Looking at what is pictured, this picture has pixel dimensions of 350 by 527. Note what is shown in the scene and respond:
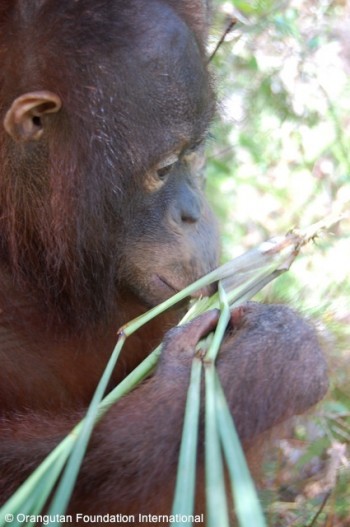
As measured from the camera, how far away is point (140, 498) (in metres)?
1.84

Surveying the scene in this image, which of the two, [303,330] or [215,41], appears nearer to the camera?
[303,330]

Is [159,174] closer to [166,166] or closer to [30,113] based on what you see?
[166,166]

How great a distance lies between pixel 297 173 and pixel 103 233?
2.94 meters

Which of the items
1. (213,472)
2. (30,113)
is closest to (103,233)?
(30,113)

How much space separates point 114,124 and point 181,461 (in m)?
1.06

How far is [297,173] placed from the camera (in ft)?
16.3

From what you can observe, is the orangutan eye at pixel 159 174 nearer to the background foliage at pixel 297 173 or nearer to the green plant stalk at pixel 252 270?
the green plant stalk at pixel 252 270

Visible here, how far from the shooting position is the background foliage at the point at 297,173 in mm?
2662

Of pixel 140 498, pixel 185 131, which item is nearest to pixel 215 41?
pixel 185 131

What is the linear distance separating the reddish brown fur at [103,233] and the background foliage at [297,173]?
1.13 feet

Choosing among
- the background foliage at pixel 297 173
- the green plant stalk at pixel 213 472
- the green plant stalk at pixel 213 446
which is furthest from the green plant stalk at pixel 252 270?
the green plant stalk at pixel 213 472

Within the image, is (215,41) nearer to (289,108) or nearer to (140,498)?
(289,108)

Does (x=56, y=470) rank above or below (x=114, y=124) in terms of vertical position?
below

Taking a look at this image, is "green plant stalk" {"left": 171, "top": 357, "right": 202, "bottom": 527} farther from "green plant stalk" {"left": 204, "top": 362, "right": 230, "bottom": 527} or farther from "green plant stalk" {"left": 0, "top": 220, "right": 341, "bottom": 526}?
"green plant stalk" {"left": 0, "top": 220, "right": 341, "bottom": 526}
